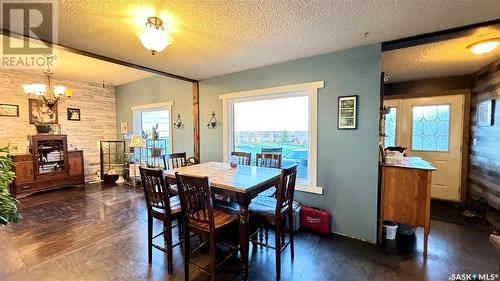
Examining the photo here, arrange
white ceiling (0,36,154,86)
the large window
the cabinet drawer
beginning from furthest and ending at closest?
the cabinet drawer, white ceiling (0,36,154,86), the large window

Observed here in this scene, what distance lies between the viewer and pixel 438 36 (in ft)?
7.52

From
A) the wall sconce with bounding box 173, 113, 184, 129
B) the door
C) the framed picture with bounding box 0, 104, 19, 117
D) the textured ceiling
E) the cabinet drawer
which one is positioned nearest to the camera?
the textured ceiling

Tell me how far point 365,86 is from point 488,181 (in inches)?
101

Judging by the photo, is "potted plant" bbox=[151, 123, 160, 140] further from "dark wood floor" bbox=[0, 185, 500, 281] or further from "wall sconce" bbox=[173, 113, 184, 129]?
"dark wood floor" bbox=[0, 185, 500, 281]

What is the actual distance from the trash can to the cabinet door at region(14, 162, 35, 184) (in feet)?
21.0

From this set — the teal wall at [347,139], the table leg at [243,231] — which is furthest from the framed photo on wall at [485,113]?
the table leg at [243,231]

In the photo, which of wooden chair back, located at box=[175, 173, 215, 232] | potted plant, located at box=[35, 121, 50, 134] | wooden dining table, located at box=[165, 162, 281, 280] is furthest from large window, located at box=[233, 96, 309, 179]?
potted plant, located at box=[35, 121, 50, 134]

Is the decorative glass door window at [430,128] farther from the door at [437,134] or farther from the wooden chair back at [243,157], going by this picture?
the wooden chair back at [243,157]

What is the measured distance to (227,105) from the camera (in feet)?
12.9

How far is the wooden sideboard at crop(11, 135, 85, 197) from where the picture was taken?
4281 millimetres

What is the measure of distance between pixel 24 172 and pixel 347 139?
19.7 ft

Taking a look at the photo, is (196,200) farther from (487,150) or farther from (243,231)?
(487,150)

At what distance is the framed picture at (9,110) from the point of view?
172 inches

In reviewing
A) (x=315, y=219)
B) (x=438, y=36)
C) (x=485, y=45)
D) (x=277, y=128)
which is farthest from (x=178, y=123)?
(x=485, y=45)
